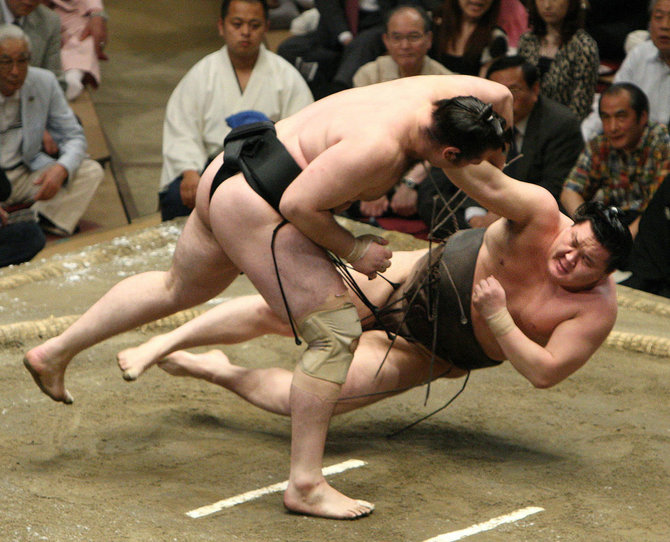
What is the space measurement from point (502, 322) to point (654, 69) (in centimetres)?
242

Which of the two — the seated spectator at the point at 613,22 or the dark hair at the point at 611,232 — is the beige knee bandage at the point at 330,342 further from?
the seated spectator at the point at 613,22

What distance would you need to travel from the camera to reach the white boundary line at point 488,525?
6.48 feet

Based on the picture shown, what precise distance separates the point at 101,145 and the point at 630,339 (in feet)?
10.1

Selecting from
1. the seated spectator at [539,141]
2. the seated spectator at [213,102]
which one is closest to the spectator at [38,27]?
the seated spectator at [213,102]

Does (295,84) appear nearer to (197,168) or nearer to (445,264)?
(197,168)

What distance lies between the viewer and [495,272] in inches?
91.0

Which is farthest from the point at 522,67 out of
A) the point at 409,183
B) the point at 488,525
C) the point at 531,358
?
the point at 488,525

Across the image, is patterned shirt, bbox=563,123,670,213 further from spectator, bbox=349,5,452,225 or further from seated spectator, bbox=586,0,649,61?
seated spectator, bbox=586,0,649,61

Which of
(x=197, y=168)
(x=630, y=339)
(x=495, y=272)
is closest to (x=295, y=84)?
(x=197, y=168)

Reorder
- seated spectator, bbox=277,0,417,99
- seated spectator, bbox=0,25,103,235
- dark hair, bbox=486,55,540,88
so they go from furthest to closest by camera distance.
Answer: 1. seated spectator, bbox=277,0,417,99
2. seated spectator, bbox=0,25,103,235
3. dark hair, bbox=486,55,540,88

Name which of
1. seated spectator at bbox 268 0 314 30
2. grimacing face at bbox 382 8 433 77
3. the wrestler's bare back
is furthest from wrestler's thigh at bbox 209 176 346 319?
seated spectator at bbox 268 0 314 30

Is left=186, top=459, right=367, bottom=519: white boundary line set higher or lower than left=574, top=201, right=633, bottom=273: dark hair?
lower

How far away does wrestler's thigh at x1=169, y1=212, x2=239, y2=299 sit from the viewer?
222 cm

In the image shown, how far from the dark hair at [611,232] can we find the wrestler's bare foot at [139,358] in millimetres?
1066
